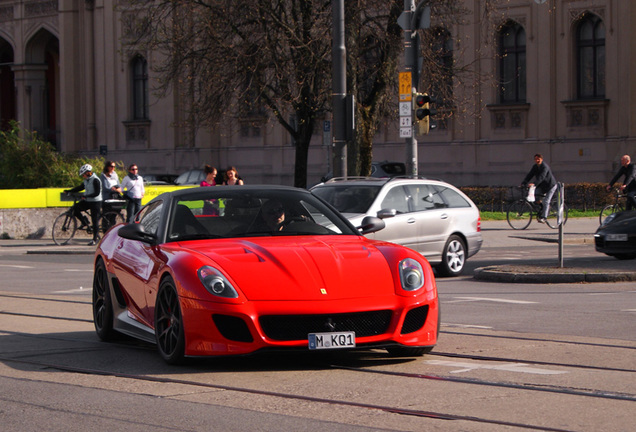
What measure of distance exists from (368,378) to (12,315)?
18.6 feet

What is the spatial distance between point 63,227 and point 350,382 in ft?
64.6

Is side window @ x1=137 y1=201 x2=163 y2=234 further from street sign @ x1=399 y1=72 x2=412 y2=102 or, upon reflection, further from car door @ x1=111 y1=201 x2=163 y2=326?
street sign @ x1=399 y1=72 x2=412 y2=102

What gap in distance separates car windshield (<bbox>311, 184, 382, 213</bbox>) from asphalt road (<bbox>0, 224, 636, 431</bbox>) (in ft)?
17.3

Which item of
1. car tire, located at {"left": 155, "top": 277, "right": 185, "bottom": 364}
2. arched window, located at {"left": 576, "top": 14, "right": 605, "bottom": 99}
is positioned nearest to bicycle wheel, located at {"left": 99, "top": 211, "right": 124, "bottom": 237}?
car tire, located at {"left": 155, "top": 277, "right": 185, "bottom": 364}

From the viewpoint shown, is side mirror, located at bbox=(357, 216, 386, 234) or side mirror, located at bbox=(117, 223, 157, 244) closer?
side mirror, located at bbox=(117, 223, 157, 244)

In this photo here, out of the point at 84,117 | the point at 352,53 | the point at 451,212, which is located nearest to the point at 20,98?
the point at 84,117

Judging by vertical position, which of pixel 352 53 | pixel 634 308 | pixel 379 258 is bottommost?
pixel 634 308

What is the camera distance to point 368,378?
298 inches

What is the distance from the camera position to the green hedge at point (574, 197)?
3650 centimetres

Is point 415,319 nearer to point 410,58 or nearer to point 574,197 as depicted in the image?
point 410,58

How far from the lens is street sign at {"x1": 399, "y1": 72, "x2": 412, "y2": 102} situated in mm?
22422

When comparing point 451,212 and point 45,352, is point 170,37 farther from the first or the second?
point 45,352

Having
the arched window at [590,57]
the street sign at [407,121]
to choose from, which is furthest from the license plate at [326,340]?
the arched window at [590,57]

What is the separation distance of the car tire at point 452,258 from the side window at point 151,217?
7830 mm
